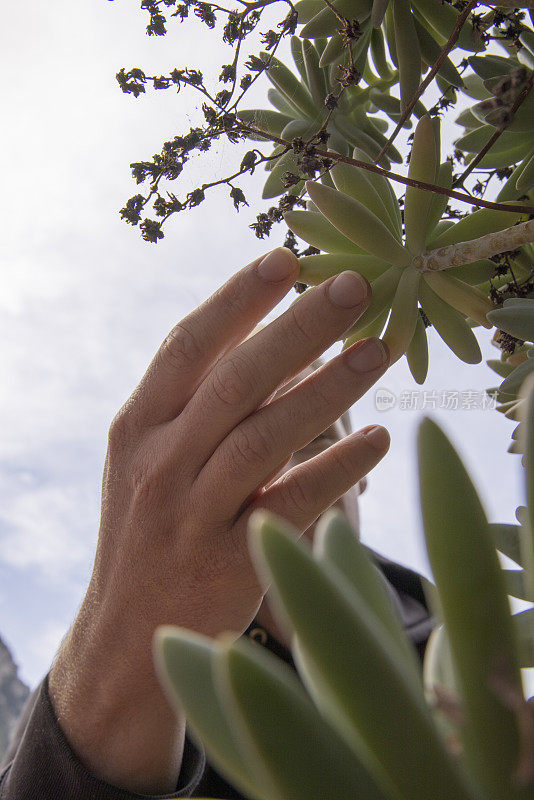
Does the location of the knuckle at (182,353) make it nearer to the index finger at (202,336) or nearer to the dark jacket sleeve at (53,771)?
the index finger at (202,336)

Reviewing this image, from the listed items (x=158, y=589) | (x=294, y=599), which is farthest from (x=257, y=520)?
(x=158, y=589)

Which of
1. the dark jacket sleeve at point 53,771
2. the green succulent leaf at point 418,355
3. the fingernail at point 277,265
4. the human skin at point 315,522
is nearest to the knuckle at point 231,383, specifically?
the fingernail at point 277,265

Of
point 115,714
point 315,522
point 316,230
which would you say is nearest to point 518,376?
point 316,230

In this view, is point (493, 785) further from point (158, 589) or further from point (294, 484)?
point (158, 589)

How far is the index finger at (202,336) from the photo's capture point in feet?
2.41

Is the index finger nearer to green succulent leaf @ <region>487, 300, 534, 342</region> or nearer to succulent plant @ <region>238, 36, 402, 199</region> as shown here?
succulent plant @ <region>238, 36, 402, 199</region>

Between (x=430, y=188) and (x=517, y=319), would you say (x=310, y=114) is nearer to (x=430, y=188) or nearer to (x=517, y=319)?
(x=430, y=188)

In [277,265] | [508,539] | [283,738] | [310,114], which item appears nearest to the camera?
[283,738]

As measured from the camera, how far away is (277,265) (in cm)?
71

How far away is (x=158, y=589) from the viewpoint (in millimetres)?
760

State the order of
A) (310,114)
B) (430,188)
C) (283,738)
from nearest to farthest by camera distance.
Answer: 1. (283,738)
2. (430,188)
3. (310,114)

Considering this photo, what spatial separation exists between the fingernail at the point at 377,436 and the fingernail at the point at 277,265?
0.66ft

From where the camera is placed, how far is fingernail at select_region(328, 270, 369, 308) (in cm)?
65

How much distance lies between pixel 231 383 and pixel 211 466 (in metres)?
0.10
